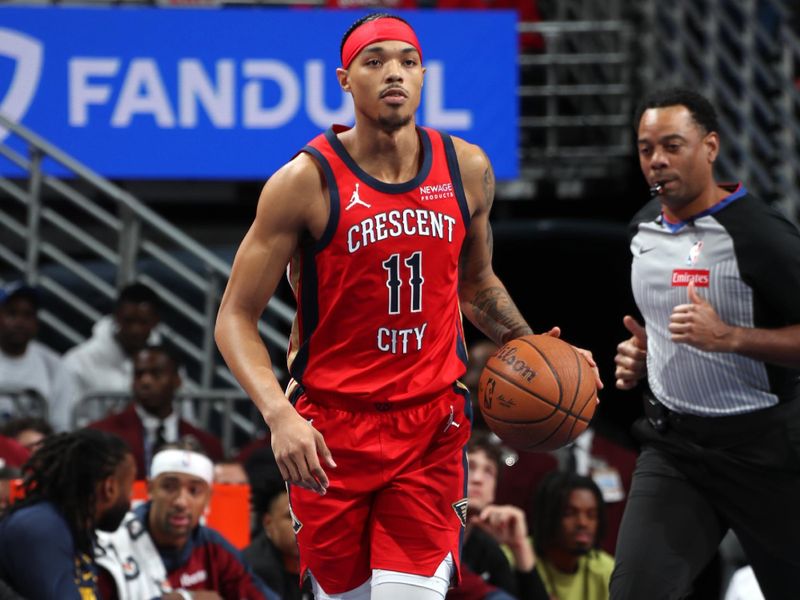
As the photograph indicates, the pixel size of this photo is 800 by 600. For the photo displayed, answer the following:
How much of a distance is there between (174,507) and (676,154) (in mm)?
2807

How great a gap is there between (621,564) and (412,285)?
4.02 ft

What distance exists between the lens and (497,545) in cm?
683

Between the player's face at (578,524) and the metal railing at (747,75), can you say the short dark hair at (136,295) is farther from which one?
the metal railing at (747,75)

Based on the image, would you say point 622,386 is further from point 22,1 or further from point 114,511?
point 22,1

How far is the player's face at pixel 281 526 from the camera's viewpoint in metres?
6.63

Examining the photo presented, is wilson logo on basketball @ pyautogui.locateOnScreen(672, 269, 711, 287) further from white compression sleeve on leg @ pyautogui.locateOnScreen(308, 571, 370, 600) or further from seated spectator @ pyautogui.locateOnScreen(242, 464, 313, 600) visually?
seated spectator @ pyautogui.locateOnScreen(242, 464, 313, 600)

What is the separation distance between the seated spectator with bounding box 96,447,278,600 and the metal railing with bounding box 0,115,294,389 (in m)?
2.06

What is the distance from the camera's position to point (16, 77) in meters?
9.72

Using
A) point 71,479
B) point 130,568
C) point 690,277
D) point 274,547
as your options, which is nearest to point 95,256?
point 274,547

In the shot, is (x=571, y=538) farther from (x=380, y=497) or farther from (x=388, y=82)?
(x=388, y=82)

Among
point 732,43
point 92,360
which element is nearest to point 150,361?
point 92,360

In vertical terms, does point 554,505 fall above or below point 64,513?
below

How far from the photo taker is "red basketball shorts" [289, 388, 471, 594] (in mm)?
4250

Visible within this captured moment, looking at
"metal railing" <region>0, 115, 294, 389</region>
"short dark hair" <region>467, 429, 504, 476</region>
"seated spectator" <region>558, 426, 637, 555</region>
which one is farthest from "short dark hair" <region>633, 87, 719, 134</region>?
"metal railing" <region>0, 115, 294, 389</region>
